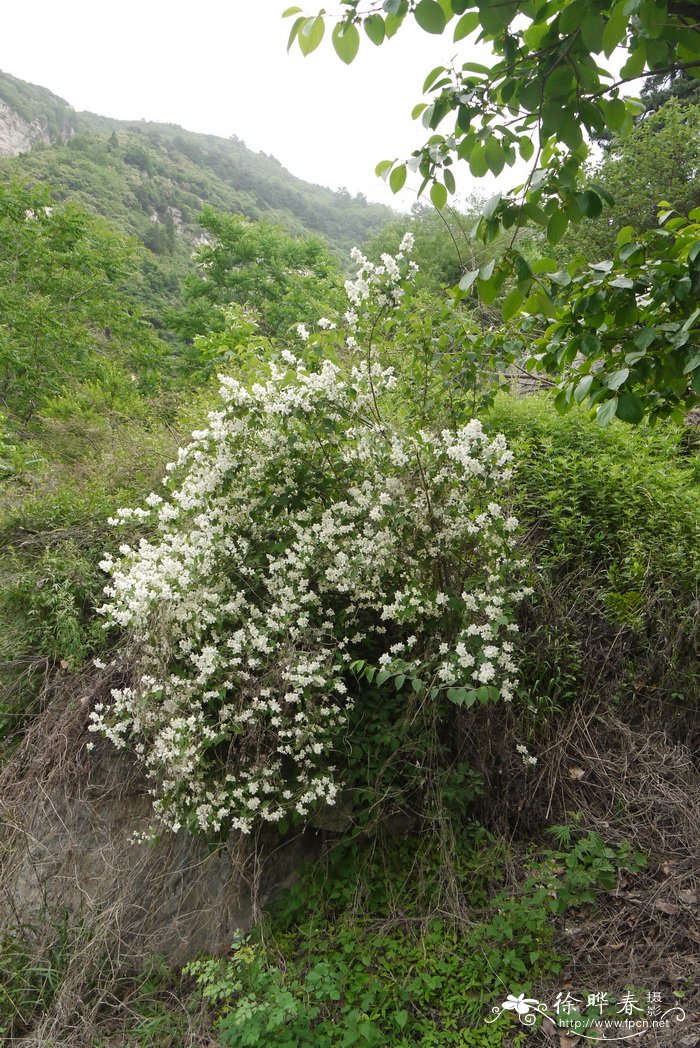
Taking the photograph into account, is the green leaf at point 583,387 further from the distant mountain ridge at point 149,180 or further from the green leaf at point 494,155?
the distant mountain ridge at point 149,180

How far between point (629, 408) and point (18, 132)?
3925 inches

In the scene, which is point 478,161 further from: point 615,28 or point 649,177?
point 649,177

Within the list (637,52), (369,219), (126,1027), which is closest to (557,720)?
(126,1027)

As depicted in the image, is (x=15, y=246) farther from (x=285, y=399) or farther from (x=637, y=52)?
(x=637, y=52)

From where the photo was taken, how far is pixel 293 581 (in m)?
3.36

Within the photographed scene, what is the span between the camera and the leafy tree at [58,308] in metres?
11.8

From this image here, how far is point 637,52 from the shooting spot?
5.41 ft

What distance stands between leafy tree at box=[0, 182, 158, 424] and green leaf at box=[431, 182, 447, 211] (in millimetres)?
9842

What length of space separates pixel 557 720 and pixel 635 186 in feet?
34.4

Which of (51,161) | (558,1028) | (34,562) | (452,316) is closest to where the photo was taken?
(558,1028)

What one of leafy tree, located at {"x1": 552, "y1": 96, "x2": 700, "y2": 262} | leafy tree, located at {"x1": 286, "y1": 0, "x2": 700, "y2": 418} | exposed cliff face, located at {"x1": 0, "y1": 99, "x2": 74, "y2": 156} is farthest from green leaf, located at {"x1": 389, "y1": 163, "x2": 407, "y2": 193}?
exposed cliff face, located at {"x1": 0, "y1": 99, "x2": 74, "y2": 156}

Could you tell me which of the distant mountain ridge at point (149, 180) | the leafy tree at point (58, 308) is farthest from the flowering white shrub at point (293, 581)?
the distant mountain ridge at point (149, 180)

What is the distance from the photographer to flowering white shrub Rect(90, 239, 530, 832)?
124 inches

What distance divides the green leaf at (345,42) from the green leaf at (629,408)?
130 cm
